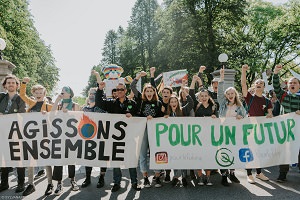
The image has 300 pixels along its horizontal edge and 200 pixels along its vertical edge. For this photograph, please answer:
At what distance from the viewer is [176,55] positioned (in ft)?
86.3

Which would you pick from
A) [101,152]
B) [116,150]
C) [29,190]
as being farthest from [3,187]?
[116,150]

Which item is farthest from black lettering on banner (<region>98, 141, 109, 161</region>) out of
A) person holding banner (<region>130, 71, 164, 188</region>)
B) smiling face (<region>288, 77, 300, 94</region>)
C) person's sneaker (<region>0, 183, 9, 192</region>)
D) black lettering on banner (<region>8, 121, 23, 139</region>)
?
smiling face (<region>288, 77, 300, 94</region>)

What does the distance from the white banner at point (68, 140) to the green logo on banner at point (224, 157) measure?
58.5 inches

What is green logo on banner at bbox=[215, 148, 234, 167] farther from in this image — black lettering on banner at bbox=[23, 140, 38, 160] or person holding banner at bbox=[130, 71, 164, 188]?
black lettering on banner at bbox=[23, 140, 38, 160]

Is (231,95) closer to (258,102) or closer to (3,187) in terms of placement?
(258,102)

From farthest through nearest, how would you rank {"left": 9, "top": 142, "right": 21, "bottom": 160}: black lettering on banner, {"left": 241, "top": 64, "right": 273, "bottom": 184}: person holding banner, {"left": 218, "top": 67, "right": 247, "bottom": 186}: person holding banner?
{"left": 241, "top": 64, "right": 273, "bottom": 184}: person holding banner < {"left": 218, "top": 67, "right": 247, "bottom": 186}: person holding banner < {"left": 9, "top": 142, "right": 21, "bottom": 160}: black lettering on banner

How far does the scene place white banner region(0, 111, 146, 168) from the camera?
512cm

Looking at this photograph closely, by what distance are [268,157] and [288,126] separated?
0.75 metres

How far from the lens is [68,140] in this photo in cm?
516

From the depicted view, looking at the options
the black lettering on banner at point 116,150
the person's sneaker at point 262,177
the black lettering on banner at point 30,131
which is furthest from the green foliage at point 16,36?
the person's sneaker at point 262,177

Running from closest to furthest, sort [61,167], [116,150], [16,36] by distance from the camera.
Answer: [61,167] < [116,150] < [16,36]

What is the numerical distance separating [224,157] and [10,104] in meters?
4.16

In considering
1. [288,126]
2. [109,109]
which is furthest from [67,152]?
[288,126]

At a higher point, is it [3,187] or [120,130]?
[120,130]
